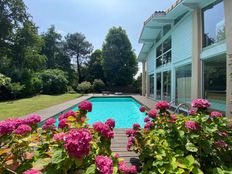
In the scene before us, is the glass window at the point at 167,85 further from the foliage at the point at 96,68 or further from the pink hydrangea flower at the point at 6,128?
the foliage at the point at 96,68

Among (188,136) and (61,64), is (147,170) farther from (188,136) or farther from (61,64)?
(61,64)

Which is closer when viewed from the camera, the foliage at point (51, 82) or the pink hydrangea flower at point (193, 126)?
the pink hydrangea flower at point (193, 126)

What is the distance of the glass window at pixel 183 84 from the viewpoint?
31.7 ft

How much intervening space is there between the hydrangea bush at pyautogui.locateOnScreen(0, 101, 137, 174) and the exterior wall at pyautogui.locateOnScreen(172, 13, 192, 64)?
8.47 metres

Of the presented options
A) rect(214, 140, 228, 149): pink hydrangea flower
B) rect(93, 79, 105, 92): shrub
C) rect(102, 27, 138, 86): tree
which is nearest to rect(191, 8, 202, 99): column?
rect(214, 140, 228, 149): pink hydrangea flower

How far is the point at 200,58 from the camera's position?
8.25 metres

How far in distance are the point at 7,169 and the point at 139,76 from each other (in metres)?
28.7

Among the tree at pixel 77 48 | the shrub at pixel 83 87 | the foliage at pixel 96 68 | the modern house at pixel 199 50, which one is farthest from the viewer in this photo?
the tree at pixel 77 48

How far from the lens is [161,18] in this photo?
11.5m

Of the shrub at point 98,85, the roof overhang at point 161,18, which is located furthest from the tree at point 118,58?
the roof overhang at point 161,18

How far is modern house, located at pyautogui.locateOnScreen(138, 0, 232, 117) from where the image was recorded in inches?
262

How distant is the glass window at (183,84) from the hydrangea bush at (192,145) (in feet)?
24.5

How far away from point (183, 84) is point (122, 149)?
24.0 feet

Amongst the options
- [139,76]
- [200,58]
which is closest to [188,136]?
[200,58]
